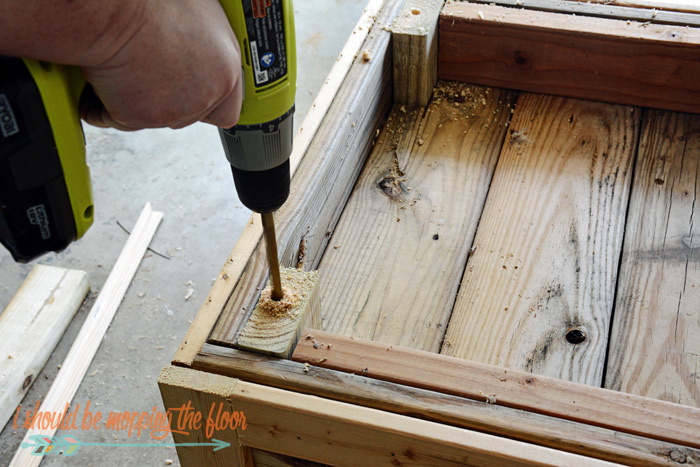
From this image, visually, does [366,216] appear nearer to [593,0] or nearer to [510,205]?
[510,205]

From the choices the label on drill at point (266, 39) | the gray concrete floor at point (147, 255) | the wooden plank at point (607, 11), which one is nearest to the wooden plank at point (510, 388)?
the label on drill at point (266, 39)

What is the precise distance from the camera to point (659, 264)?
1037mm

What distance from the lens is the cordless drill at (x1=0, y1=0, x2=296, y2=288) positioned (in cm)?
55

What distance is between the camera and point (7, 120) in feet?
1.75

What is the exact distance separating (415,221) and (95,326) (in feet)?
3.60

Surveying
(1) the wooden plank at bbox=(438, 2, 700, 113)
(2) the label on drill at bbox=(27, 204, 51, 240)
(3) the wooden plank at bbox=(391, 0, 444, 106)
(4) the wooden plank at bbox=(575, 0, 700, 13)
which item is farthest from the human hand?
(4) the wooden plank at bbox=(575, 0, 700, 13)

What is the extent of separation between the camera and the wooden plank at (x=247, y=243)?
79cm

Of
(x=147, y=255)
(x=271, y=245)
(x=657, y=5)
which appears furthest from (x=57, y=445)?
(x=657, y=5)

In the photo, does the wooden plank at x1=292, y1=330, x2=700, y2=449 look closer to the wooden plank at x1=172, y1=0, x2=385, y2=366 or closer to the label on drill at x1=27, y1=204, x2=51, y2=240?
the wooden plank at x1=172, y1=0, x2=385, y2=366

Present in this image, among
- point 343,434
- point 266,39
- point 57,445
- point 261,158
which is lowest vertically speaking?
point 57,445

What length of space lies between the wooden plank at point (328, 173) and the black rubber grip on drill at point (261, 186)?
0.40 feet

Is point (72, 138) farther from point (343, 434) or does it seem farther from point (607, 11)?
point (607, 11)

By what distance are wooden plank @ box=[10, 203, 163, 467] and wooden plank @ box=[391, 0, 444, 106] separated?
1058 millimetres

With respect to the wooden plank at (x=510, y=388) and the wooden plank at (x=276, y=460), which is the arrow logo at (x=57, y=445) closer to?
the wooden plank at (x=276, y=460)
